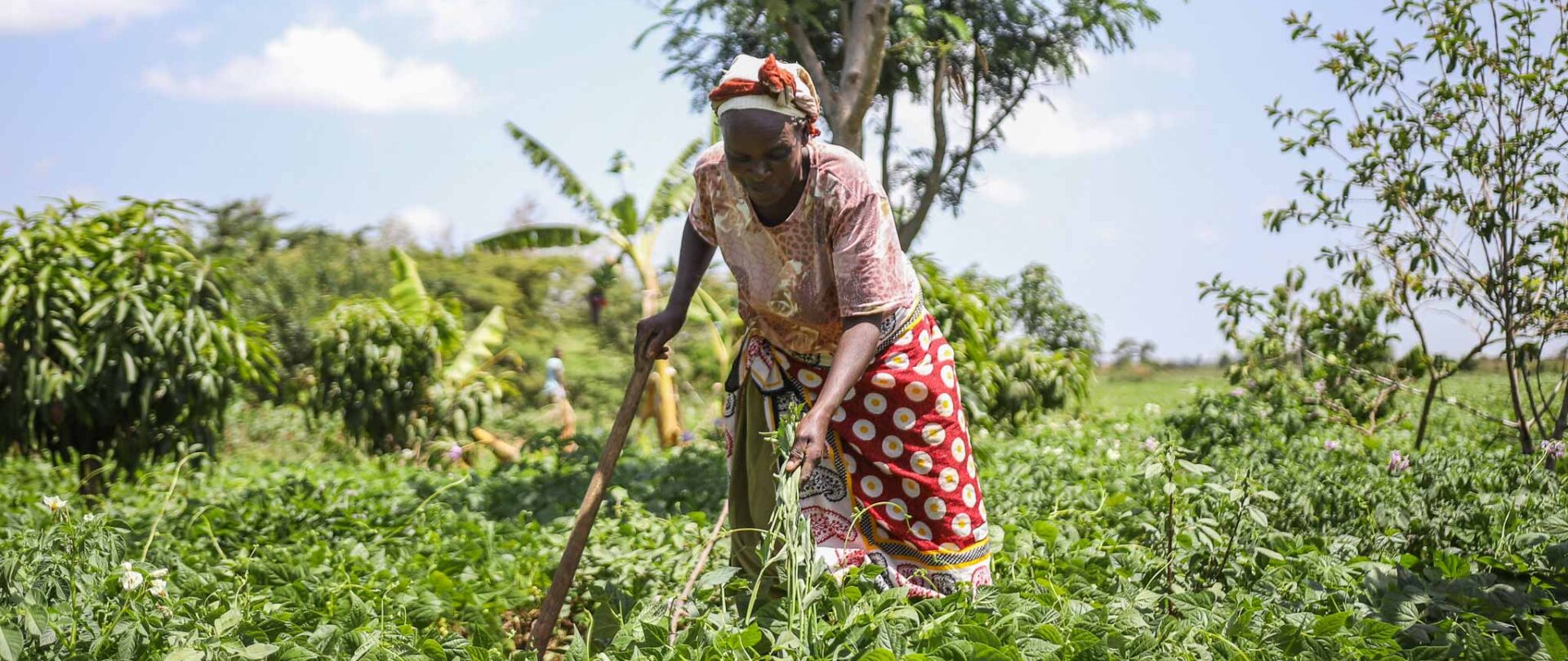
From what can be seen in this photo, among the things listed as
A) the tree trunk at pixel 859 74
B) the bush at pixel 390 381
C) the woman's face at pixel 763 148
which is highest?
the tree trunk at pixel 859 74

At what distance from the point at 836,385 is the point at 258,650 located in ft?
3.90

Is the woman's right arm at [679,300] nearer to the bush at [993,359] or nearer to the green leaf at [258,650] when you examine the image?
the green leaf at [258,650]

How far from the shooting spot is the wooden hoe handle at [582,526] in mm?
2543

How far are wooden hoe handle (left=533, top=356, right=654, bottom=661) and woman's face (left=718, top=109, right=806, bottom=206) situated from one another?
0.53 meters

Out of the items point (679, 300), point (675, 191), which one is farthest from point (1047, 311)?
point (679, 300)

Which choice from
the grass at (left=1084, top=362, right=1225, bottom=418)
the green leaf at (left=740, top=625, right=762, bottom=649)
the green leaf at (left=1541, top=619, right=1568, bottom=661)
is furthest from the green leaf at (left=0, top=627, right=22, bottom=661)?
the grass at (left=1084, top=362, right=1225, bottom=418)

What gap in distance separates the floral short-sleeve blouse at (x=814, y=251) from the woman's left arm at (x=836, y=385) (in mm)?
43

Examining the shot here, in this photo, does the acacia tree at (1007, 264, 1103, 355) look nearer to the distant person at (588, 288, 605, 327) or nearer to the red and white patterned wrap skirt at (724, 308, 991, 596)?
the distant person at (588, 288, 605, 327)

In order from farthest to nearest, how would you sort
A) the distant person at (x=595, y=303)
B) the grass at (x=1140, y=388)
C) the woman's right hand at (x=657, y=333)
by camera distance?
the distant person at (x=595, y=303), the grass at (x=1140, y=388), the woman's right hand at (x=657, y=333)

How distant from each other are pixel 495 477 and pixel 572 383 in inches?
545

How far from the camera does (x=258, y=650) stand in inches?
82.0

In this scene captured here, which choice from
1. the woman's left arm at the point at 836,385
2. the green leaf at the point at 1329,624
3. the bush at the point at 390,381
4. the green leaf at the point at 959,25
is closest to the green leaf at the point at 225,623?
the woman's left arm at the point at 836,385

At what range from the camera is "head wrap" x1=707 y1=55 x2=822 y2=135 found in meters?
2.44

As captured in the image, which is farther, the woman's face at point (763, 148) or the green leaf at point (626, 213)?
the green leaf at point (626, 213)
